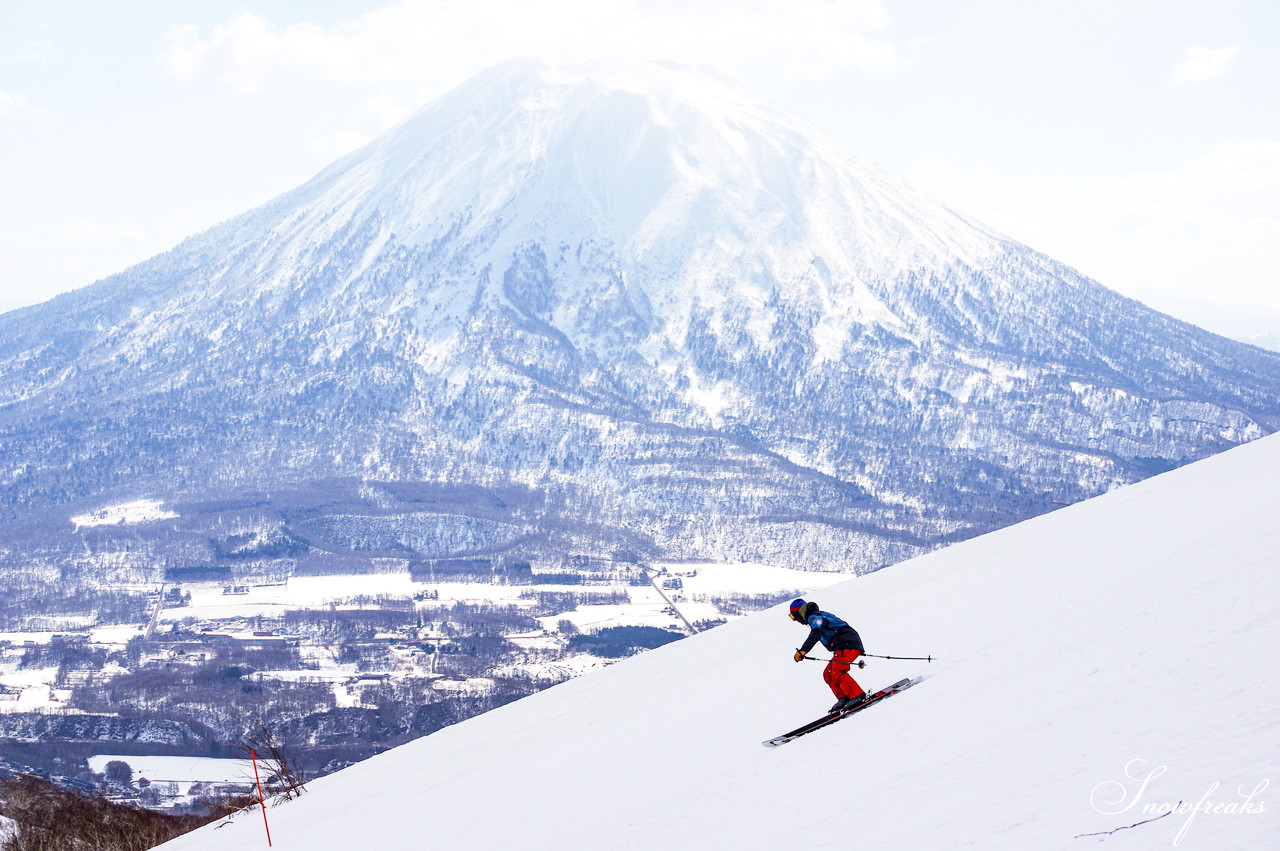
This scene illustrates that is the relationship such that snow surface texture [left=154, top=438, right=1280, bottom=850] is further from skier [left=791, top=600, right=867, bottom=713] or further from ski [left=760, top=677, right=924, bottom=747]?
skier [left=791, top=600, right=867, bottom=713]

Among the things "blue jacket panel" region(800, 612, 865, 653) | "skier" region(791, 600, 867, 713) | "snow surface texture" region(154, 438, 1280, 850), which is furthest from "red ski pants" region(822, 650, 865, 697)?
"snow surface texture" region(154, 438, 1280, 850)

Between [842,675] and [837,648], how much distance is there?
511 millimetres

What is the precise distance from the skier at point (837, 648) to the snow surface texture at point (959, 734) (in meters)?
0.86

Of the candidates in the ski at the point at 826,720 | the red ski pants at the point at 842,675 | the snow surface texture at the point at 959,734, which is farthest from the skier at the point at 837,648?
the snow surface texture at the point at 959,734

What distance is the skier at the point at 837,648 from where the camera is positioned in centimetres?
1792

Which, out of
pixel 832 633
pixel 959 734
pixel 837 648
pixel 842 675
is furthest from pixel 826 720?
pixel 959 734

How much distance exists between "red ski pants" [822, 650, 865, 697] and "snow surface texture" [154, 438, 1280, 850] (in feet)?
3.03

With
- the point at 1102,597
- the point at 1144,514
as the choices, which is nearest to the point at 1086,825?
the point at 1102,597

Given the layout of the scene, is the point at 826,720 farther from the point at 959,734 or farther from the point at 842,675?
the point at 959,734

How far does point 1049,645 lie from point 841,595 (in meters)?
16.2

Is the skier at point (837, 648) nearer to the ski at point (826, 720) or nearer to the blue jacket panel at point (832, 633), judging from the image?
the blue jacket panel at point (832, 633)

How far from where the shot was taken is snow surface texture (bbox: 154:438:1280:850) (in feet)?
36.6

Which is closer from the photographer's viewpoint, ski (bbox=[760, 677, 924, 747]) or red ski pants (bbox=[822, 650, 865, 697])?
ski (bbox=[760, 677, 924, 747])

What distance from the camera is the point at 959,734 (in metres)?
14.3
